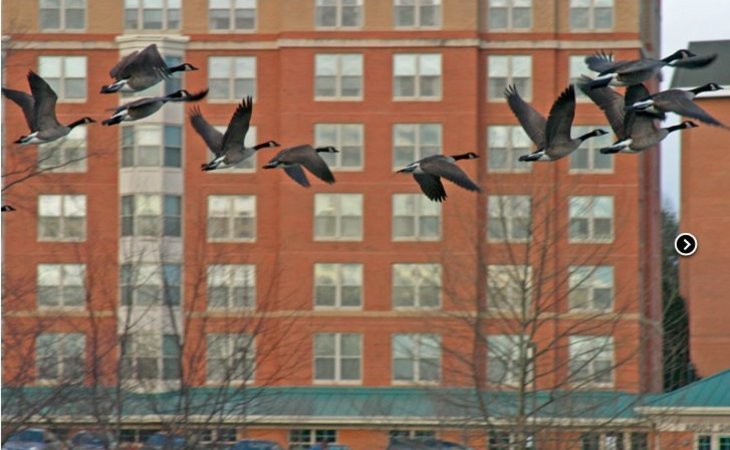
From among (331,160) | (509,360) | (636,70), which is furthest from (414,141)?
(636,70)

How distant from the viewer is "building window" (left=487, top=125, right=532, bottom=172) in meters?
64.9

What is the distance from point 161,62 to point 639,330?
4179 cm

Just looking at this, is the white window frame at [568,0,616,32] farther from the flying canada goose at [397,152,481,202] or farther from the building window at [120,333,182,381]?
the flying canada goose at [397,152,481,202]

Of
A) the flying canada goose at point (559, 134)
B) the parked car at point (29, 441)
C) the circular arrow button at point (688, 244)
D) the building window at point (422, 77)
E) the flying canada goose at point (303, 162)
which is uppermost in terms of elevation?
the building window at point (422, 77)

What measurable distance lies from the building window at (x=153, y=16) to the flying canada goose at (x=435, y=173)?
4295 cm

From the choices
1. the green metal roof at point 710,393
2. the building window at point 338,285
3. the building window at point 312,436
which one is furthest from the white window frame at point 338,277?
the green metal roof at point 710,393

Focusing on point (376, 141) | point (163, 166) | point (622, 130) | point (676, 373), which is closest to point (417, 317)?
point (376, 141)

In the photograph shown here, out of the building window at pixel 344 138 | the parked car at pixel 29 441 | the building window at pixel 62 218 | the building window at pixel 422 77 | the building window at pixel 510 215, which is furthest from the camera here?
the building window at pixel 62 218

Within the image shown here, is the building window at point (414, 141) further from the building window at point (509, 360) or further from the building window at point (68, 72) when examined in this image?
the building window at point (68, 72)

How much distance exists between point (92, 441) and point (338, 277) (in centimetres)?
1933

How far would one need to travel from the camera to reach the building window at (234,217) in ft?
216

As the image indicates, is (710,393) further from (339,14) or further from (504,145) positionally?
(339,14)

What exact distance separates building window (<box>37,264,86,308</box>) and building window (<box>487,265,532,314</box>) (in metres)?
14.1

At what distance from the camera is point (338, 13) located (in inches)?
2562
